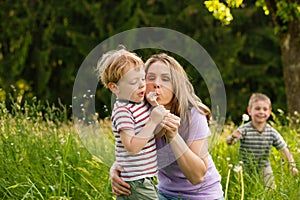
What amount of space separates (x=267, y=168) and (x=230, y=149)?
555 mm

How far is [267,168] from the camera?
4242 millimetres

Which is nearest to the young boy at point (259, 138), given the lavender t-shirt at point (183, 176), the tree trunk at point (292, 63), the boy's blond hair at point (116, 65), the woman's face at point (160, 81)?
the lavender t-shirt at point (183, 176)

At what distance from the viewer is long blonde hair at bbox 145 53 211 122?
266 cm

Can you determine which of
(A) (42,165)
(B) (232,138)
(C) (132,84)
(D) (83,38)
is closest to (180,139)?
(C) (132,84)

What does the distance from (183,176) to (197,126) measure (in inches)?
11.8

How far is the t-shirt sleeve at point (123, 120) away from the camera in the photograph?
2.44 m

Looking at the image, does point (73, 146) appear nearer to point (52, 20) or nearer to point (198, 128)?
point (198, 128)

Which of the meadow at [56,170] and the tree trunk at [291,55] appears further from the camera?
the tree trunk at [291,55]

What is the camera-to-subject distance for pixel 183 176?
285 cm

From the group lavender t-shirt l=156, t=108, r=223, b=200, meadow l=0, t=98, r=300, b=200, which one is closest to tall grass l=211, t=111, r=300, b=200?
meadow l=0, t=98, r=300, b=200

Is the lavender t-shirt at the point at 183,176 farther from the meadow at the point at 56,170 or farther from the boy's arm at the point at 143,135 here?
the meadow at the point at 56,170

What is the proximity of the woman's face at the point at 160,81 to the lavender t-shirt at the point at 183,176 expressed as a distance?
200 mm

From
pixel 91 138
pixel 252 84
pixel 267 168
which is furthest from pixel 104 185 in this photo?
pixel 252 84

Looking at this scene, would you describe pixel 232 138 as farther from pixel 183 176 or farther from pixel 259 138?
pixel 183 176
